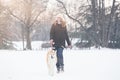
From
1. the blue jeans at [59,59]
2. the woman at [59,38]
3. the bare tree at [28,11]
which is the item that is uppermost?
the bare tree at [28,11]

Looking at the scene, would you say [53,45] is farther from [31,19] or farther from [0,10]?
[31,19]

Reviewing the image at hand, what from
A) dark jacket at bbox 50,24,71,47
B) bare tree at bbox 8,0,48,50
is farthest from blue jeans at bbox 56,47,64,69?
bare tree at bbox 8,0,48,50

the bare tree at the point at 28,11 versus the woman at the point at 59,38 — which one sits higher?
the bare tree at the point at 28,11

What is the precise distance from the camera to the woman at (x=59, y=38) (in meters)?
11.2

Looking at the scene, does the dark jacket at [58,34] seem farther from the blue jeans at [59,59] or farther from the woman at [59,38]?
the blue jeans at [59,59]

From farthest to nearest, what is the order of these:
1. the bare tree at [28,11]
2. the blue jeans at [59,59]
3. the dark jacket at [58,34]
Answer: the bare tree at [28,11], the dark jacket at [58,34], the blue jeans at [59,59]

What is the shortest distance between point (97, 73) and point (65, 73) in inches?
43.0

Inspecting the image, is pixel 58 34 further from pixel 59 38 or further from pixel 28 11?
pixel 28 11

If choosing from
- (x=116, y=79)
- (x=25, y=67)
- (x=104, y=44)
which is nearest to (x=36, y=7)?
(x=104, y=44)

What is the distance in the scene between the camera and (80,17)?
129ft

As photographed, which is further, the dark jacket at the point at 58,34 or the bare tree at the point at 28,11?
the bare tree at the point at 28,11

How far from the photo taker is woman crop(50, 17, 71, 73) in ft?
36.8

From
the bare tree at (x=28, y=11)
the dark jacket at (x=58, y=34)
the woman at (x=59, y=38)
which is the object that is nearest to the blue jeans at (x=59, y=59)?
the woman at (x=59, y=38)

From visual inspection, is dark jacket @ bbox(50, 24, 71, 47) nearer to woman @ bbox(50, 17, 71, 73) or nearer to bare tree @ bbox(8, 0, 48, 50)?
woman @ bbox(50, 17, 71, 73)
